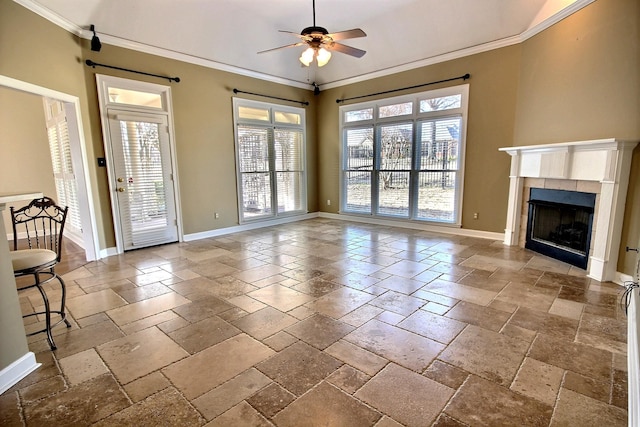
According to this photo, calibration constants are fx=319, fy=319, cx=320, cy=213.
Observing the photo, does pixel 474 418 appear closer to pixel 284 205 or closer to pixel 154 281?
pixel 154 281

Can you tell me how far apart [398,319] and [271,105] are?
513 cm

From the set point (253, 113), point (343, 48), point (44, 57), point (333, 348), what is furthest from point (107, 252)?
point (343, 48)

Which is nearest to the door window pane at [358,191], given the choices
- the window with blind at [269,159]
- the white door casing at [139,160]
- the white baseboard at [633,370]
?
the window with blind at [269,159]

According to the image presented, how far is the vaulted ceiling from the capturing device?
407 centimetres

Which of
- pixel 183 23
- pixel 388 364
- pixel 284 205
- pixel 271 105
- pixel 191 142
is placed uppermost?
pixel 183 23

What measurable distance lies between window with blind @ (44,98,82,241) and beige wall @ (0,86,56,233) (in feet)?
0.85

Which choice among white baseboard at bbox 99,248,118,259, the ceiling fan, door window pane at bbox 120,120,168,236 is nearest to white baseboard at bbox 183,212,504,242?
door window pane at bbox 120,120,168,236

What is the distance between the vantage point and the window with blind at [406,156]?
18.1 ft

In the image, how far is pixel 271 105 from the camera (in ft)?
21.1

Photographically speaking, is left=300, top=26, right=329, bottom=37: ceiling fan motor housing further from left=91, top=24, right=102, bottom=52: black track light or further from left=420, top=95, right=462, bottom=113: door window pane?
left=420, top=95, right=462, bottom=113: door window pane

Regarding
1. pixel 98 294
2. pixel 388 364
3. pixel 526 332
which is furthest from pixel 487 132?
pixel 98 294

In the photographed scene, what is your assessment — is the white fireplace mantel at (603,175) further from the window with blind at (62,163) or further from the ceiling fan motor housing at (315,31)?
the window with blind at (62,163)

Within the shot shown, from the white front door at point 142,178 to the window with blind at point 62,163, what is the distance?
78 cm

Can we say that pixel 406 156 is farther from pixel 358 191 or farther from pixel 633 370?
pixel 633 370
